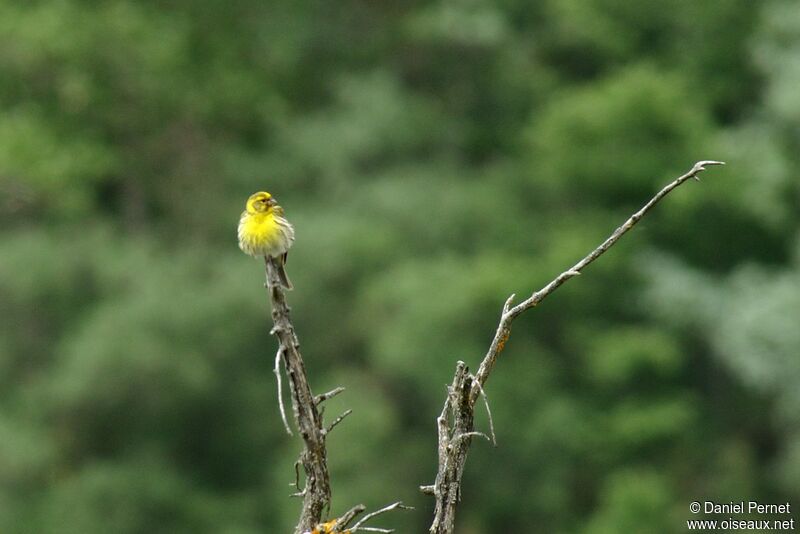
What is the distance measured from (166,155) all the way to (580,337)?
10.3 metres

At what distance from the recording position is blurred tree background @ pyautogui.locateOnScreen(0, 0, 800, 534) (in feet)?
99.6

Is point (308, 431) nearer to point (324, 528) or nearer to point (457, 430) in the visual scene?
point (324, 528)

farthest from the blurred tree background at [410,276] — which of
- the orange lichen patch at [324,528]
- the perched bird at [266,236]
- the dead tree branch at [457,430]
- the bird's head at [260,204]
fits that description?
the orange lichen patch at [324,528]

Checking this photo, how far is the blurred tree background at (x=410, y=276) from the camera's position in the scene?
30344mm

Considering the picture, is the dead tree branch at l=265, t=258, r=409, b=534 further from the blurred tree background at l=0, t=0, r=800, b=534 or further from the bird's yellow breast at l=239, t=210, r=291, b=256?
the blurred tree background at l=0, t=0, r=800, b=534

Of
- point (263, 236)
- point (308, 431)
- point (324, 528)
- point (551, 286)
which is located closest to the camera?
point (551, 286)

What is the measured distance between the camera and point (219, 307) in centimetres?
3234

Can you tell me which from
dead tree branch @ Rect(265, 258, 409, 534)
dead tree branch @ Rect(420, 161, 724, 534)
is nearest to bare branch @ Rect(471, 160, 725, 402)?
dead tree branch @ Rect(420, 161, 724, 534)

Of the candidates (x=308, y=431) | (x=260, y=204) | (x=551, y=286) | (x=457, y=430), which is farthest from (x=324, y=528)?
(x=260, y=204)

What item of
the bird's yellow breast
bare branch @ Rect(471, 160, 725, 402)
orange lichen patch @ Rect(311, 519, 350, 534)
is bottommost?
orange lichen patch @ Rect(311, 519, 350, 534)

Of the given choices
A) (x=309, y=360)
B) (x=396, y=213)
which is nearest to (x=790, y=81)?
(x=396, y=213)

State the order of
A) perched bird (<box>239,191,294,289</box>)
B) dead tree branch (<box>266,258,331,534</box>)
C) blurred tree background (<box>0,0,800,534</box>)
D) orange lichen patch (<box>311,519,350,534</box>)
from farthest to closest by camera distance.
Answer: blurred tree background (<box>0,0,800,534</box>), perched bird (<box>239,191,294,289</box>), orange lichen patch (<box>311,519,350,534</box>), dead tree branch (<box>266,258,331,534</box>)

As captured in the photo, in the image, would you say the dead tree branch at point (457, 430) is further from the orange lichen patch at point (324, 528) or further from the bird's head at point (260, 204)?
the bird's head at point (260, 204)

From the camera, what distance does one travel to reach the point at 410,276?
30969 millimetres
